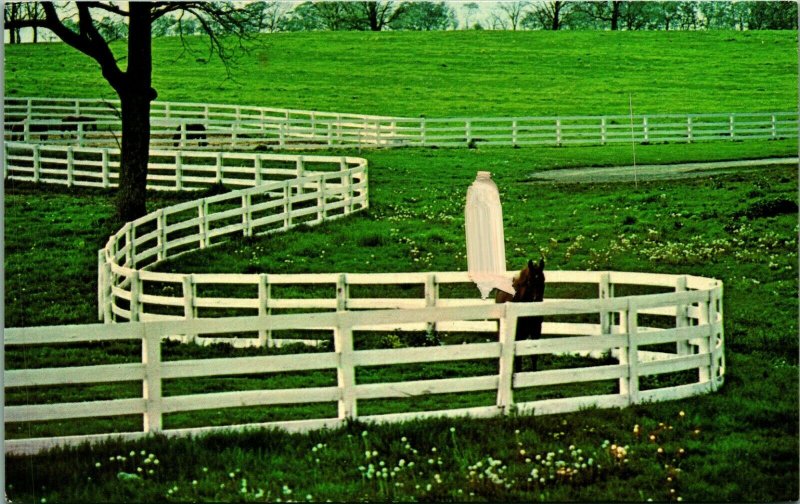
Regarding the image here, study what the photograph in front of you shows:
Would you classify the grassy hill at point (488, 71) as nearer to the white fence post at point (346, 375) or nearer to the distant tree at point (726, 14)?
the distant tree at point (726, 14)

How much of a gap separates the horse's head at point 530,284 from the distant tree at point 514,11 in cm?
262

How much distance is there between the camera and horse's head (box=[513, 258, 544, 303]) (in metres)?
13.7

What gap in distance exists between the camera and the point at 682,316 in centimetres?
1416

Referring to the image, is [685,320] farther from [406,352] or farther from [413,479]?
[413,479]

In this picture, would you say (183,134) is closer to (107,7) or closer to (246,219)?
(246,219)

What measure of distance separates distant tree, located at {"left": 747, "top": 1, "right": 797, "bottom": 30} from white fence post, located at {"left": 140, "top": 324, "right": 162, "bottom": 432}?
6806mm

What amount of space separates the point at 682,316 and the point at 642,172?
8444mm

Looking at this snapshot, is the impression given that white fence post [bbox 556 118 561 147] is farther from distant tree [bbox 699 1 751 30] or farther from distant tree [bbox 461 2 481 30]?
distant tree [bbox 461 2 481 30]

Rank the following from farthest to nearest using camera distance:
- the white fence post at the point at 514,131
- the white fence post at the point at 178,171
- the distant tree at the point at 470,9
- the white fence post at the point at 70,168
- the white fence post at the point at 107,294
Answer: the white fence post at the point at 178,171, the white fence post at the point at 514,131, the white fence post at the point at 70,168, the white fence post at the point at 107,294, the distant tree at the point at 470,9

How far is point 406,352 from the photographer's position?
11844mm

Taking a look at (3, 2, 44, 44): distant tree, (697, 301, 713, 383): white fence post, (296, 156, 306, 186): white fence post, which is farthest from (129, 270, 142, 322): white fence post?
(296, 156, 306, 186): white fence post

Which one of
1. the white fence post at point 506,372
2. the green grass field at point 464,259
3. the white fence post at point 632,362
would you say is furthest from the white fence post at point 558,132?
the white fence post at point 506,372

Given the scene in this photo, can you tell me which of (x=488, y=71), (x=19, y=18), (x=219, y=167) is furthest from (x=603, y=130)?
(x=19, y=18)

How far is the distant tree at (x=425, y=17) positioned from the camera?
1363 centimetres
